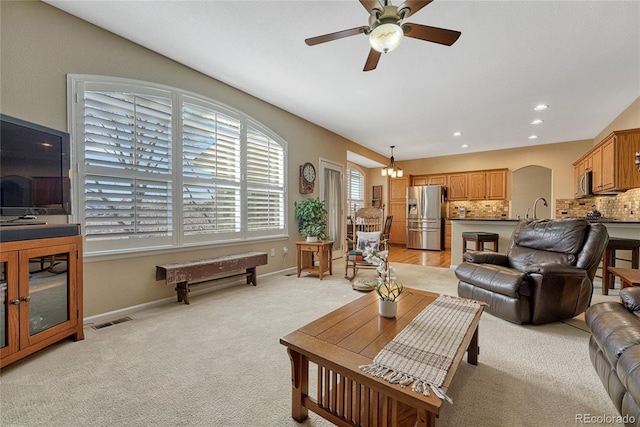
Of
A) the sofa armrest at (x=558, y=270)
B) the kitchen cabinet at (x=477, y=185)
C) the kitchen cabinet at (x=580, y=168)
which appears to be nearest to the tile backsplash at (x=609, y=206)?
the kitchen cabinet at (x=580, y=168)

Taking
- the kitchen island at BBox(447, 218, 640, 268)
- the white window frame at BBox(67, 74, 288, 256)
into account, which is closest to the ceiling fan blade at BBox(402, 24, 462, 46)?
the white window frame at BBox(67, 74, 288, 256)

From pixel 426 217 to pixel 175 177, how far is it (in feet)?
21.6

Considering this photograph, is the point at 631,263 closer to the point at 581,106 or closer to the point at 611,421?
the point at 581,106

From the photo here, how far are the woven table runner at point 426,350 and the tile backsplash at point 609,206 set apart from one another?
455cm

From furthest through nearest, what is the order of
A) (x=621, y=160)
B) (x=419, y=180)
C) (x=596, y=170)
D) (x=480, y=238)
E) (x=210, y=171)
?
(x=419, y=180) → (x=596, y=170) → (x=480, y=238) → (x=621, y=160) → (x=210, y=171)

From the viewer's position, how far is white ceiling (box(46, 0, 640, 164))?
2275 millimetres

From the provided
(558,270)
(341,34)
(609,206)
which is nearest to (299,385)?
(341,34)

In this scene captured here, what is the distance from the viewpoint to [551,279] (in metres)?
2.39

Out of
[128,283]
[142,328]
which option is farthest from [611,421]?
[128,283]

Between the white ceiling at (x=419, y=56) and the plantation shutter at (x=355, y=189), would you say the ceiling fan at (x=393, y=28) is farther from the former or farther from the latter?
the plantation shutter at (x=355, y=189)

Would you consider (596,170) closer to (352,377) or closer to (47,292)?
(352,377)

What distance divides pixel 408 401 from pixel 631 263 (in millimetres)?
4858

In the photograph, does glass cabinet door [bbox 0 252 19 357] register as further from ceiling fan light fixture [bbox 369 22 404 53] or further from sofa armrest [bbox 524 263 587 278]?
sofa armrest [bbox 524 263 587 278]

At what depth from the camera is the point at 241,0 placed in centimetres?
217
